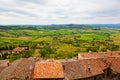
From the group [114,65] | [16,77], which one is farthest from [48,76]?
[114,65]

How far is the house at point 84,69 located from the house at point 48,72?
340cm

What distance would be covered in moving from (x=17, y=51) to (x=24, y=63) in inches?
3231

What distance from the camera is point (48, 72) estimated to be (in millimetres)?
42656

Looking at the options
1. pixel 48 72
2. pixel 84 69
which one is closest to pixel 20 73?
pixel 48 72

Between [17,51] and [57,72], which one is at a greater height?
[57,72]

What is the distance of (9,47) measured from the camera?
5620 inches

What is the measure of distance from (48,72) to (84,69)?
11811 millimetres

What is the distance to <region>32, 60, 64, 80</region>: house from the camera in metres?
41.3

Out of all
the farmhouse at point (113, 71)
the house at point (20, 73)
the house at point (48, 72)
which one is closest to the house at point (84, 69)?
the farmhouse at point (113, 71)

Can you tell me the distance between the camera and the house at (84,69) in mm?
47928

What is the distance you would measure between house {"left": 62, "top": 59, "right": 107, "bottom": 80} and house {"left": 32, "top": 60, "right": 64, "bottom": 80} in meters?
3.40

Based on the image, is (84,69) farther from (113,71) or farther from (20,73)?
(20,73)

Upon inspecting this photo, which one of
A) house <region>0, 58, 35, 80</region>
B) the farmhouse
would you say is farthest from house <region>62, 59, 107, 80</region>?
house <region>0, 58, 35, 80</region>

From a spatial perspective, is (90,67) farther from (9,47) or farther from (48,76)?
(9,47)
